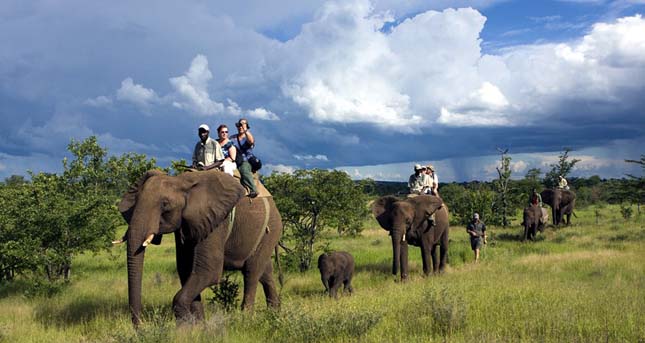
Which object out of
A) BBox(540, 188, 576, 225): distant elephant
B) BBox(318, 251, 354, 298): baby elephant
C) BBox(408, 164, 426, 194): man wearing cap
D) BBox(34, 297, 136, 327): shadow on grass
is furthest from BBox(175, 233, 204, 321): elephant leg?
BBox(540, 188, 576, 225): distant elephant

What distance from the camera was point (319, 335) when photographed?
725 cm

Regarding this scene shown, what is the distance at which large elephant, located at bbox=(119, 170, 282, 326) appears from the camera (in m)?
7.27

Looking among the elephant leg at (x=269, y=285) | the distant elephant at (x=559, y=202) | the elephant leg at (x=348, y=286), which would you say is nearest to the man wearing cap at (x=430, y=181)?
the elephant leg at (x=348, y=286)

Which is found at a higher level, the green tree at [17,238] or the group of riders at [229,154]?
the group of riders at [229,154]

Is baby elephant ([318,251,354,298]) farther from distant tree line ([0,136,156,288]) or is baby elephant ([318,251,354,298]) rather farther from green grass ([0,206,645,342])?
distant tree line ([0,136,156,288])

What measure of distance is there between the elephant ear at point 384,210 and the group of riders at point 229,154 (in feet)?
22.7

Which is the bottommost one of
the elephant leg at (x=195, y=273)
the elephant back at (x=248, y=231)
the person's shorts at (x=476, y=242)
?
the person's shorts at (x=476, y=242)

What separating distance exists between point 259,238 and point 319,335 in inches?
99.7

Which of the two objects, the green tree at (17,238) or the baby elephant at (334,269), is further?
the green tree at (17,238)

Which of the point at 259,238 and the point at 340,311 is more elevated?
the point at 259,238

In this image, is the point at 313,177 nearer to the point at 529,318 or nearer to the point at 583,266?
the point at 583,266

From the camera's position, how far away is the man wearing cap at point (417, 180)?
16.7m

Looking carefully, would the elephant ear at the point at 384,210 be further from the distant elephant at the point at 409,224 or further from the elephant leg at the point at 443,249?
the elephant leg at the point at 443,249

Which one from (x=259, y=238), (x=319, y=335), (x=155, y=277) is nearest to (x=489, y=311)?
(x=319, y=335)
